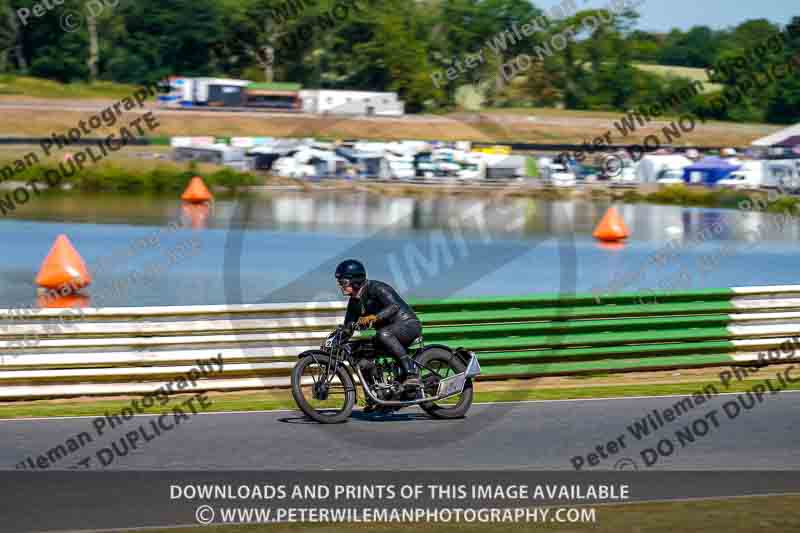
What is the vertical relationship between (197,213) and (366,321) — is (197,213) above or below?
below

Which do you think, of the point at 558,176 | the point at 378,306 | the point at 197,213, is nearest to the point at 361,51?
the point at 558,176

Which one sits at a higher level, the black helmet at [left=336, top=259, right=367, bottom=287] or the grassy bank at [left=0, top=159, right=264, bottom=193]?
the black helmet at [left=336, top=259, right=367, bottom=287]

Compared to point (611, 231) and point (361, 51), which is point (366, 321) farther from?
point (361, 51)

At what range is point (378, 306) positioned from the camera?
974 centimetres

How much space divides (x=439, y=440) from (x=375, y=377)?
929 millimetres

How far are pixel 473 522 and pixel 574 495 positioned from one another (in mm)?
944

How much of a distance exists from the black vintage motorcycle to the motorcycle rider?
107 mm

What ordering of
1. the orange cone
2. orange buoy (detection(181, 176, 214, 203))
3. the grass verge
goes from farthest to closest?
orange buoy (detection(181, 176, 214, 203))
the orange cone
the grass verge

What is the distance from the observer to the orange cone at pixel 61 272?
2127cm

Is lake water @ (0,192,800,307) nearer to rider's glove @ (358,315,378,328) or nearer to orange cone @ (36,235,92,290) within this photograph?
orange cone @ (36,235,92,290)

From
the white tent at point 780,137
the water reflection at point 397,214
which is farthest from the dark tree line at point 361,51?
the water reflection at point 397,214

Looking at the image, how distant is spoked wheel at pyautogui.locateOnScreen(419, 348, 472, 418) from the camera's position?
9719 mm

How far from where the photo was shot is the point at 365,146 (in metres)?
58.6

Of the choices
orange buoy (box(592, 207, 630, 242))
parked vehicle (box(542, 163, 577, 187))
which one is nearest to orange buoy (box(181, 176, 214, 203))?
orange buoy (box(592, 207, 630, 242))
